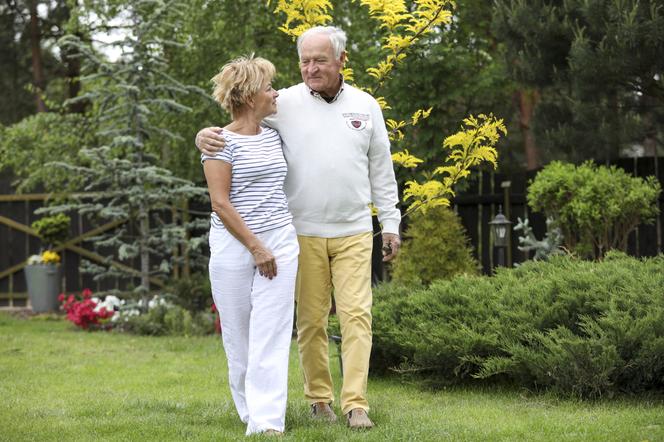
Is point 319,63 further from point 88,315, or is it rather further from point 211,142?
point 88,315

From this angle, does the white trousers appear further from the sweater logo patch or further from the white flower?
the white flower

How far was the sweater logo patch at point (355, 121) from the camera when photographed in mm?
4719

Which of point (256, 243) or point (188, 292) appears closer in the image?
point (256, 243)

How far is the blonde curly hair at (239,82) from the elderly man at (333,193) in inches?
12.4

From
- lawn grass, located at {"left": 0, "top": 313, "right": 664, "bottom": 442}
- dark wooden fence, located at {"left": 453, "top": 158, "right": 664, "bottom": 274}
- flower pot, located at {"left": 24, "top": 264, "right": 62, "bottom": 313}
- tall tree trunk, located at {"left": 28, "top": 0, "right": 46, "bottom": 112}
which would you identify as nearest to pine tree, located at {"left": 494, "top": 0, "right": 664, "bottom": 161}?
dark wooden fence, located at {"left": 453, "top": 158, "right": 664, "bottom": 274}

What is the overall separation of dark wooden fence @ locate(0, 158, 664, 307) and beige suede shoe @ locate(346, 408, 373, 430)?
5.31 meters

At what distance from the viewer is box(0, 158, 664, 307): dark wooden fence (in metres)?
10.9

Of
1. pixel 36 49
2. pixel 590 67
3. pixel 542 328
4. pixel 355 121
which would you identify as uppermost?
pixel 36 49

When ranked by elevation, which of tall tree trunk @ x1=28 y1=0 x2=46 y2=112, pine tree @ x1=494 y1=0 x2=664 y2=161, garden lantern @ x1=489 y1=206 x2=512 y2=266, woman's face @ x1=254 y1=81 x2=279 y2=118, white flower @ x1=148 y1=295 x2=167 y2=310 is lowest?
white flower @ x1=148 y1=295 x2=167 y2=310

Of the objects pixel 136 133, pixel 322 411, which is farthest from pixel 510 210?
pixel 322 411

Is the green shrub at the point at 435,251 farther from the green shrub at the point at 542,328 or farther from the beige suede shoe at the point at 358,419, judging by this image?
the beige suede shoe at the point at 358,419

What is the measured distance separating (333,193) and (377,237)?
7.24 m

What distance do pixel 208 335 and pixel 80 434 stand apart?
5.55m

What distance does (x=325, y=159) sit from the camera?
4648mm
